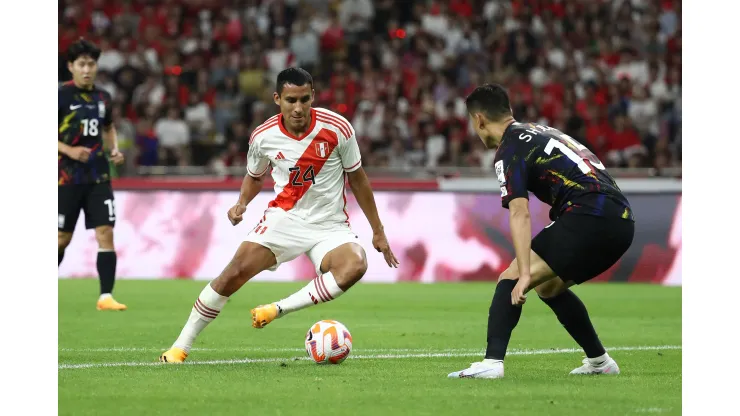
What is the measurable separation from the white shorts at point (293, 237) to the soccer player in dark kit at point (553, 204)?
165 cm

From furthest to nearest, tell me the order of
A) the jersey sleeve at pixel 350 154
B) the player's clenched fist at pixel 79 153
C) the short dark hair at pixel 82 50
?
1. the player's clenched fist at pixel 79 153
2. the short dark hair at pixel 82 50
3. the jersey sleeve at pixel 350 154

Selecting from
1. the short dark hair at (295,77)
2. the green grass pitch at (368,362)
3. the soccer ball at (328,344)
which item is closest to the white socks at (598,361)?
the green grass pitch at (368,362)

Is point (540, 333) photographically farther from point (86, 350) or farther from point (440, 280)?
point (440, 280)

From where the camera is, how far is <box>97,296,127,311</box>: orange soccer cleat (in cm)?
1172

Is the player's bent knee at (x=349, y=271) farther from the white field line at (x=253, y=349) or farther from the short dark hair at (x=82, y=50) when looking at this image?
the short dark hair at (x=82, y=50)

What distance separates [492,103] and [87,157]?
572 centimetres

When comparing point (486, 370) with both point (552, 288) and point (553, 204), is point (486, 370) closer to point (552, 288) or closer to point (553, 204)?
point (552, 288)

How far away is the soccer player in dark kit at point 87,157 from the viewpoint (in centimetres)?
1134

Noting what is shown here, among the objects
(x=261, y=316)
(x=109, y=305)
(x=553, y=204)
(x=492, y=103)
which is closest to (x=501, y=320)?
(x=553, y=204)

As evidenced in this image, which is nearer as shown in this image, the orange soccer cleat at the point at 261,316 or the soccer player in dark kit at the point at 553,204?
the soccer player in dark kit at the point at 553,204

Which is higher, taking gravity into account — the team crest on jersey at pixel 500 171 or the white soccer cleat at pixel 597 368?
the team crest on jersey at pixel 500 171

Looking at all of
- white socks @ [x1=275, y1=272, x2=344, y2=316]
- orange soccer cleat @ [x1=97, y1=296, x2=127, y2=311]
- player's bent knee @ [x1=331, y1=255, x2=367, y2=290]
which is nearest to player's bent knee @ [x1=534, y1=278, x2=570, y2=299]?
player's bent knee @ [x1=331, y1=255, x2=367, y2=290]
